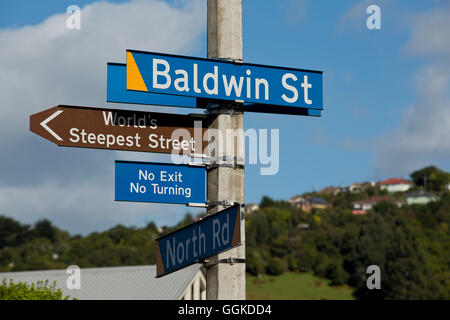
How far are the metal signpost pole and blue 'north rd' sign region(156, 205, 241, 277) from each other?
→ 30 cm

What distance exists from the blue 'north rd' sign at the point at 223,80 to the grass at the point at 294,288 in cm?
11097

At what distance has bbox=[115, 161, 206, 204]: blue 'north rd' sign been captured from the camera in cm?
731

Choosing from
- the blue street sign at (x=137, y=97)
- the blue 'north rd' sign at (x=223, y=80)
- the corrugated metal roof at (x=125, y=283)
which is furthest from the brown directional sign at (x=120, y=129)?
the corrugated metal roof at (x=125, y=283)

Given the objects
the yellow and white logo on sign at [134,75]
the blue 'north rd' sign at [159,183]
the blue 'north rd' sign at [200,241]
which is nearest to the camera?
the blue 'north rd' sign at [200,241]

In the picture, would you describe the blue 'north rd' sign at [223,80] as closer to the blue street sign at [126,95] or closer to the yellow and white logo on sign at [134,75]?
→ the yellow and white logo on sign at [134,75]

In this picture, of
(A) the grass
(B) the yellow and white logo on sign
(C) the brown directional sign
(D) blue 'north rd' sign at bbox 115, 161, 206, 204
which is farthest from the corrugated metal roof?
(A) the grass

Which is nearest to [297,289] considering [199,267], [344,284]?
[344,284]

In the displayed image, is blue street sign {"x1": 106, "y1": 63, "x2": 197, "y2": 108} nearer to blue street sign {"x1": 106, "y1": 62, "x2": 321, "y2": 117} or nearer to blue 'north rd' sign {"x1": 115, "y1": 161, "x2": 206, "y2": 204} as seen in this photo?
blue street sign {"x1": 106, "y1": 62, "x2": 321, "y2": 117}

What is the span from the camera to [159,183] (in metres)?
7.37

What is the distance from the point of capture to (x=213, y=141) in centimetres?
743

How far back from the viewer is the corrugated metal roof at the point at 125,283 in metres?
43.6

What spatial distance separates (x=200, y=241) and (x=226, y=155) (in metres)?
0.94
